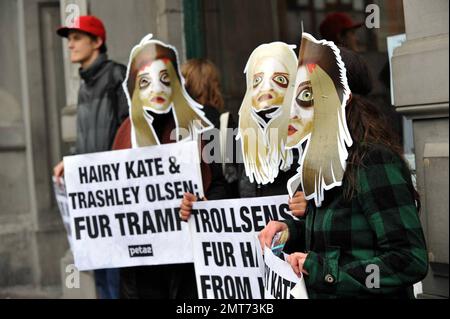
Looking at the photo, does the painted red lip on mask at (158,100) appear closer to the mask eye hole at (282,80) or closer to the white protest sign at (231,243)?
the white protest sign at (231,243)

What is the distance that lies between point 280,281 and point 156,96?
185 cm

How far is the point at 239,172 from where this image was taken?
536 centimetres

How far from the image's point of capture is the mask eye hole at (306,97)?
442 centimetres

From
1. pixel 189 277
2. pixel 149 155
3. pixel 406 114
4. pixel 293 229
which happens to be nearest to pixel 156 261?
pixel 189 277

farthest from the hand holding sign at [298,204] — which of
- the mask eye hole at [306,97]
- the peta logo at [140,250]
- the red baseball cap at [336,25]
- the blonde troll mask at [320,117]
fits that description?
the peta logo at [140,250]

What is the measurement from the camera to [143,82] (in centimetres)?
589

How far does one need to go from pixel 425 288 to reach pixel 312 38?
126 cm

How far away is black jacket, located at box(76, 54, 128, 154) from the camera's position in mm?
6230

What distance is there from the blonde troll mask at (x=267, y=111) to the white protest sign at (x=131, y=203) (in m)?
0.49

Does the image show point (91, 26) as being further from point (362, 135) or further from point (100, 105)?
point (362, 135)

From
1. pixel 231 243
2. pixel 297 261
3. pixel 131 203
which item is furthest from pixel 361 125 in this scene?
pixel 131 203
